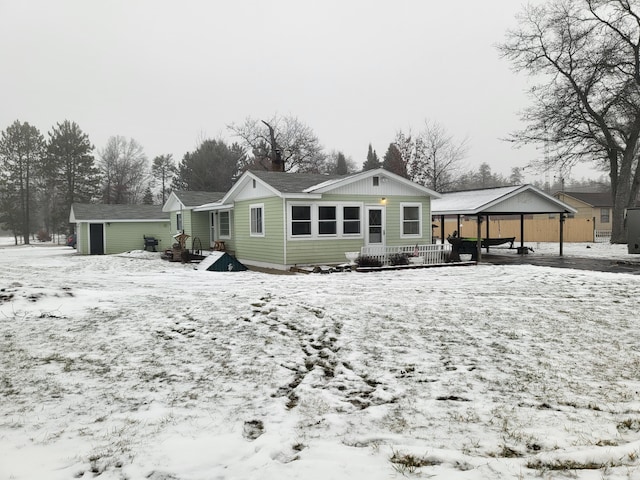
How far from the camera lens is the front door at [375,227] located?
55.9 feet

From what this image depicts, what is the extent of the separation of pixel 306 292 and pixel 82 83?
48.1 metres

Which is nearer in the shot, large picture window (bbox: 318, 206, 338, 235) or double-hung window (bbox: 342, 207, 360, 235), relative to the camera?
large picture window (bbox: 318, 206, 338, 235)

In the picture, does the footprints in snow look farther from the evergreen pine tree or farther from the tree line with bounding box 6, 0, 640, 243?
the evergreen pine tree

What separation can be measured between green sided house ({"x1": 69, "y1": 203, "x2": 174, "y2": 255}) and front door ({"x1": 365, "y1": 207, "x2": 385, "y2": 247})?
17690mm

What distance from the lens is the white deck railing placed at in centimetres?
1577

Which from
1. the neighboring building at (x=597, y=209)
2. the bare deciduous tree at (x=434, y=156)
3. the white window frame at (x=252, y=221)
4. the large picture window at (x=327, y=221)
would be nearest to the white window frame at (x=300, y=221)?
the large picture window at (x=327, y=221)

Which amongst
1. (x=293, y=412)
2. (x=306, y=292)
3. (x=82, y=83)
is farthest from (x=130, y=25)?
(x=293, y=412)

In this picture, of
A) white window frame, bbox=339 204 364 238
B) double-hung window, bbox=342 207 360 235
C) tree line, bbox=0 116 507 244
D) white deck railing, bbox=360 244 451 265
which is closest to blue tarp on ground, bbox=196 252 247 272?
Answer: white window frame, bbox=339 204 364 238

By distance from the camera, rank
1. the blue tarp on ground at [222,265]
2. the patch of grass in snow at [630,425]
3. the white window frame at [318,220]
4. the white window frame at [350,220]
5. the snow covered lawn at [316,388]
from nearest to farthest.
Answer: the snow covered lawn at [316,388]
the patch of grass in snow at [630,425]
the white window frame at [318,220]
the blue tarp on ground at [222,265]
the white window frame at [350,220]

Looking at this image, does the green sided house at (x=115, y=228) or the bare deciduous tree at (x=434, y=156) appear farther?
the bare deciduous tree at (x=434, y=156)

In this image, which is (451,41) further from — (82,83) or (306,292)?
(82,83)

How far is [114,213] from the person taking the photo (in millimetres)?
30328

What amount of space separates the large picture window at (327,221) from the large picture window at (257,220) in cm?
241

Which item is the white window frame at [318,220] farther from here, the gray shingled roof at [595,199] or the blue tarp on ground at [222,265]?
the gray shingled roof at [595,199]
